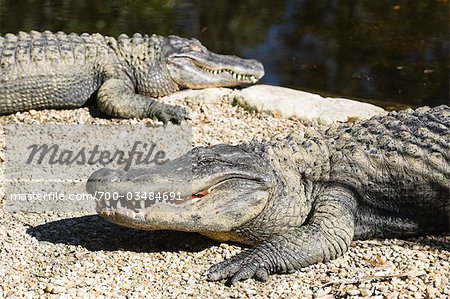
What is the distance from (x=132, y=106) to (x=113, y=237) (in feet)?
9.21

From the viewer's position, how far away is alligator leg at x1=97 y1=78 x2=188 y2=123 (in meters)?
7.41

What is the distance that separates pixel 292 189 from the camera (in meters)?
4.85

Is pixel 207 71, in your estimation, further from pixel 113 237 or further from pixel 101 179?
pixel 101 179

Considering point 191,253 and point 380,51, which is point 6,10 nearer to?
point 380,51

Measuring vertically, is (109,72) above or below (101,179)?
below

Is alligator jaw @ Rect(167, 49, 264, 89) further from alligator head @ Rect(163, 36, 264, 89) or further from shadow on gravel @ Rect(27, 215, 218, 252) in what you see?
shadow on gravel @ Rect(27, 215, 218, 252)

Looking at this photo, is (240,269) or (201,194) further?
(201,194)

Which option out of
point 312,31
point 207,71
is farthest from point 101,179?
point 312,31

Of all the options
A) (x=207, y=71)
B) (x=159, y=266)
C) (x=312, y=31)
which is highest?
(x=159, y=266)

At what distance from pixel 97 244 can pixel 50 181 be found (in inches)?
49.6

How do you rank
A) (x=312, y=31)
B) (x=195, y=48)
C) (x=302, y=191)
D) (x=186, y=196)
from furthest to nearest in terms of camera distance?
(x=312, y=31) → (x=195, y=48) → (x=302, y=191) → (x=186, y=196)

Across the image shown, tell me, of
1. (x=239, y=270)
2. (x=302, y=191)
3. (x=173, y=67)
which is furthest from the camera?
(x=173, y=67)

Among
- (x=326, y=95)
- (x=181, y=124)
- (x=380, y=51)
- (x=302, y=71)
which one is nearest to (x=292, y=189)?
(x=181, y=124)

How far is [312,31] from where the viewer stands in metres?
11.8
